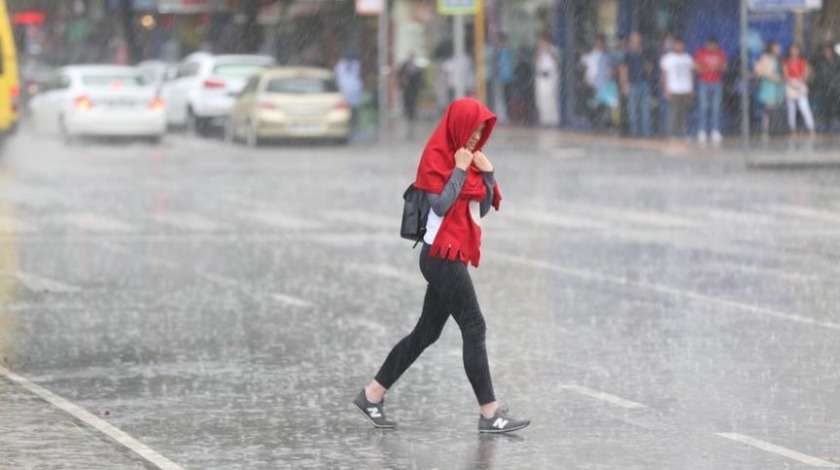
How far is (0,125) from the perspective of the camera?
104 feet

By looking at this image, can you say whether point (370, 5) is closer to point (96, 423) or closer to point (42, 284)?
point (42, 284)

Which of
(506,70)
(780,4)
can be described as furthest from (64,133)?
(780,4)

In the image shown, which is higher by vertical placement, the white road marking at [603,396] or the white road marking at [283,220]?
the white road marking at [603,396]

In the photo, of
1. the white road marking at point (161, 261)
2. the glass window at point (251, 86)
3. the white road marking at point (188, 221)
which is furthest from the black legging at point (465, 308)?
the glass window at point (251, 86)

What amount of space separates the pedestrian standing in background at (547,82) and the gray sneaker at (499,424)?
105 ft

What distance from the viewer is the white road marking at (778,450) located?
835 centimetres

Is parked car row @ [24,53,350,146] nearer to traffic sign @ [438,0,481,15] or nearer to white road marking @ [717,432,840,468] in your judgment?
traffic sign @ [438,0,481,15]

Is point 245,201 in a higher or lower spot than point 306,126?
higher

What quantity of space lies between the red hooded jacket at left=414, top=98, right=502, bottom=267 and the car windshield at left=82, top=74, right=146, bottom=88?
96.0 ft

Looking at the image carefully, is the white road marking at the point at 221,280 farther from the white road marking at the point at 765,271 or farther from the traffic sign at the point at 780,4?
the traffic sign at the point at 780,4

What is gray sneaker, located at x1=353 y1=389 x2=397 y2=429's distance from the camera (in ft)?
30.7

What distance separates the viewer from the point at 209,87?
4219cm

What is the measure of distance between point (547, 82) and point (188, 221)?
21308 millimetres

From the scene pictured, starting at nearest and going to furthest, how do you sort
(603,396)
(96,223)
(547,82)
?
(603,396) < (96,223) < (547,82)
